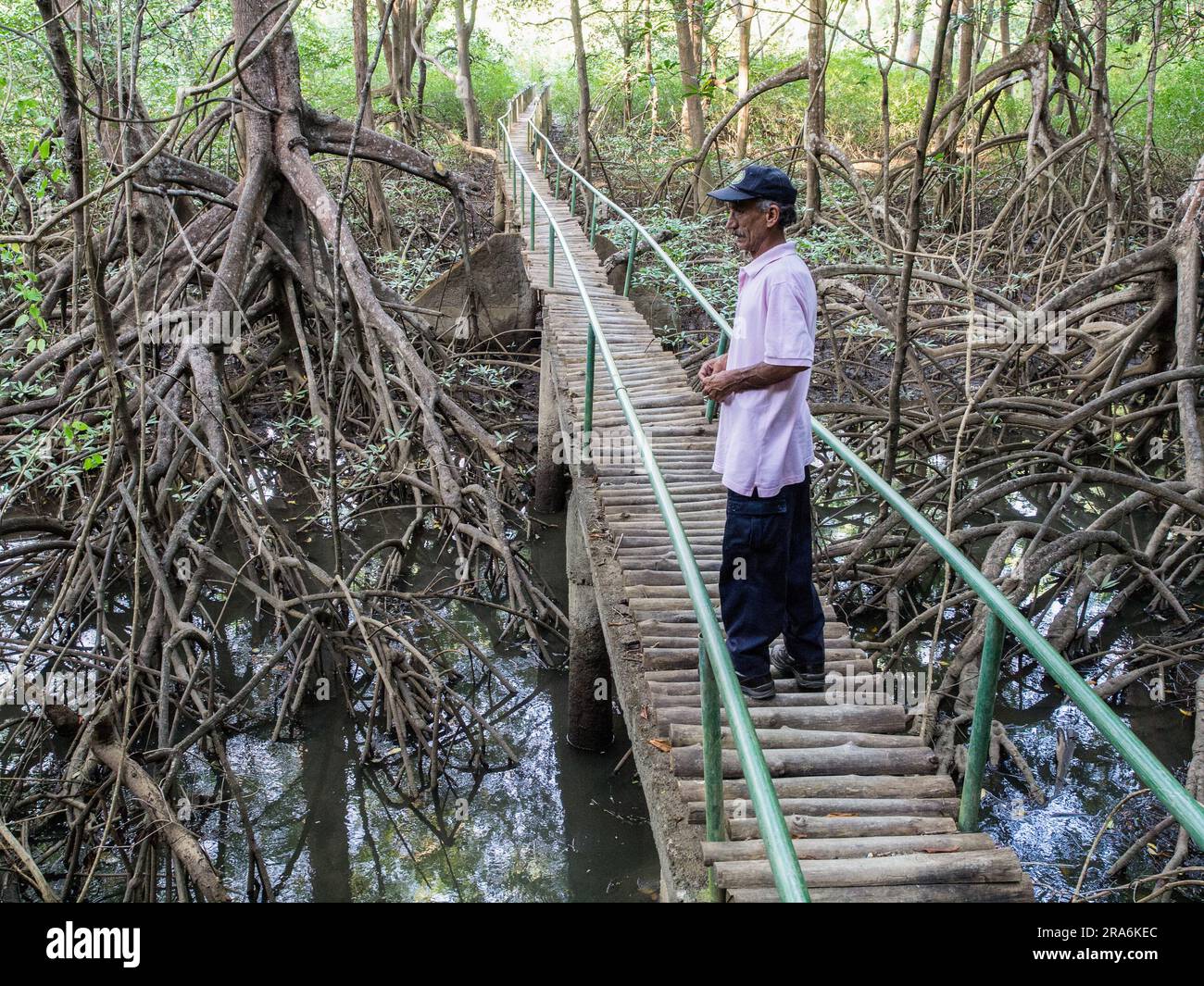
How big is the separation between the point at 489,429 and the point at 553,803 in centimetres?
451

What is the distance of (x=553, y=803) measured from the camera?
211 inches

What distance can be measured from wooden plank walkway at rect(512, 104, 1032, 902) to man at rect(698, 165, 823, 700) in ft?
0.86

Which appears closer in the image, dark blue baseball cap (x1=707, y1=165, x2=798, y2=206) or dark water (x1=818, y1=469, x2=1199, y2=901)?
dark blue baseball cap (x1=707, y1=165, x2=798, y2=206)

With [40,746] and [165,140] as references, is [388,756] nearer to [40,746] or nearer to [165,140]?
[40,746]

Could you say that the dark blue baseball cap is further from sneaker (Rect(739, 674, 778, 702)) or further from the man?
sneaker (Rect(739, 674, 778, 702))

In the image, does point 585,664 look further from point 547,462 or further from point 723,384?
point 547,462

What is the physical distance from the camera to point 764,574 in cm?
289

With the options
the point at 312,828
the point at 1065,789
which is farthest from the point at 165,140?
the point at 1065,789

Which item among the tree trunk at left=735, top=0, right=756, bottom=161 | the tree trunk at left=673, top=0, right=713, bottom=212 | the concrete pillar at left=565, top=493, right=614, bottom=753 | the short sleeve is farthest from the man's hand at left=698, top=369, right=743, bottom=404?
the tree trunk at left=735, top=0, right=756, bottom=161

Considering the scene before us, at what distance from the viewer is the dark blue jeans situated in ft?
9.36

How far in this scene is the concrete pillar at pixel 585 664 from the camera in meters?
5.43

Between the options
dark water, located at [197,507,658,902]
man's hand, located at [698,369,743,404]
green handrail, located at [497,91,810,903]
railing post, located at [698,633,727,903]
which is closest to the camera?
green handrail, located at [497,91,810,903]

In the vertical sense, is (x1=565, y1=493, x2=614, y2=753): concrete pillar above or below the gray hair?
below

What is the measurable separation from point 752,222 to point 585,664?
336 centimetres
